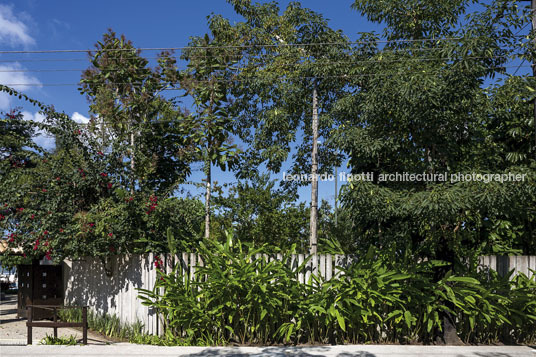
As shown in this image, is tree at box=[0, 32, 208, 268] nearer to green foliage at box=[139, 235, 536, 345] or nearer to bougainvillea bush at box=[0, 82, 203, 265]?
bougainvillea bush at box=[0, 82, 203, 265]

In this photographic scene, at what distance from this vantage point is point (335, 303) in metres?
7.48

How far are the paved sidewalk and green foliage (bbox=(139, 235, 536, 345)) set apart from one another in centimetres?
37

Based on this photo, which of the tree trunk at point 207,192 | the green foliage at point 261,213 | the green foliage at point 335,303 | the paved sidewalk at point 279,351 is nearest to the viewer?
the paved sidewalk at point 279,351

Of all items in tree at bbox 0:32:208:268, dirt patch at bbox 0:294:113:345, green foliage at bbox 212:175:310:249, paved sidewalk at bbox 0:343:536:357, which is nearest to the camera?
paved sidewalk at bbox 0:343:536:357

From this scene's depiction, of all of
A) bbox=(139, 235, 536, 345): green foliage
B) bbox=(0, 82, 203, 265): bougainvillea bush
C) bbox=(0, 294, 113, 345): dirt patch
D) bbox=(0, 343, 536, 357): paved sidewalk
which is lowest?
bbox=(0, 294, 113, 345): dirt patch

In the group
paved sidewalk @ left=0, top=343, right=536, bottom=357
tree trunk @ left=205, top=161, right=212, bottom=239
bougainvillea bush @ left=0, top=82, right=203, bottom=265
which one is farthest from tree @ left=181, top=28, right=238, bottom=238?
paved sidewalk @ left=0, top=343, right=536, bottom=357

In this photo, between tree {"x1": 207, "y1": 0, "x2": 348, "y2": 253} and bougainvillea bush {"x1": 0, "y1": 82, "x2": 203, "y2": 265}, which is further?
tree {"x1": 207, "y1": 0, "x2": 348, "y2": 253}

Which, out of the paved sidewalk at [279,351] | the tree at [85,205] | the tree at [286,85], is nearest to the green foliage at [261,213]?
the tree at [286,85]

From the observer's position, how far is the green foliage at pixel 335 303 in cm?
743

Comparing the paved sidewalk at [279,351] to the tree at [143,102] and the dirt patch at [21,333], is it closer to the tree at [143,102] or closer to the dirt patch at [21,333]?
the dirt patch at [21,333]

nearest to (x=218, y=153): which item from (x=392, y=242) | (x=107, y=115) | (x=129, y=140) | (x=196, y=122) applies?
(x=196, y=122)

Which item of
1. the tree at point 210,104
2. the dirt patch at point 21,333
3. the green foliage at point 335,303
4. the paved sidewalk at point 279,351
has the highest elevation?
the tree at point 210,104

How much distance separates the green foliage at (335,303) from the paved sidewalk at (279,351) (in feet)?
1.22

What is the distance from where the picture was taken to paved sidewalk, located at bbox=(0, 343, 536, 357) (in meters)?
6.93
